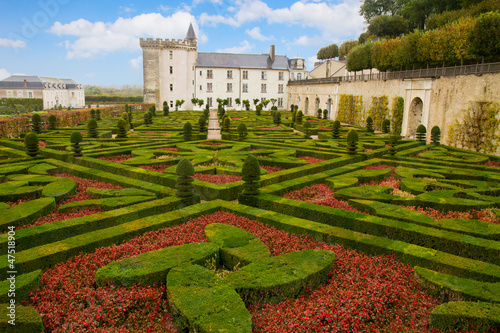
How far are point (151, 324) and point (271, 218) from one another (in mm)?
3672

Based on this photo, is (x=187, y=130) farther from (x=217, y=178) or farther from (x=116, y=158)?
(x=217, y=178)

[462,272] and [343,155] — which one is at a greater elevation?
[343,155]

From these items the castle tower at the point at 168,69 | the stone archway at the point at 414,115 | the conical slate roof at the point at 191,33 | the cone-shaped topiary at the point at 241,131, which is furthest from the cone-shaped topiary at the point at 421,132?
the conical slate roof at the point at 191,33

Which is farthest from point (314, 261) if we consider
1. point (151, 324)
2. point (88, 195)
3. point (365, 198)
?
point (88, 195)

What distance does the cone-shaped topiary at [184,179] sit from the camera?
8531 millimetres

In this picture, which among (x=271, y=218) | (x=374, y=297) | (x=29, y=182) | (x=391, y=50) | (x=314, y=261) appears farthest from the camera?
(x=391, y=50)

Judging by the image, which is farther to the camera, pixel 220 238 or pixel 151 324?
pixel 220 238

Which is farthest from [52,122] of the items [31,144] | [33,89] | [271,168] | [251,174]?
[33,89]

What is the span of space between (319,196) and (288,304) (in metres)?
5.15

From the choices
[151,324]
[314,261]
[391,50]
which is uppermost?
[391,50]

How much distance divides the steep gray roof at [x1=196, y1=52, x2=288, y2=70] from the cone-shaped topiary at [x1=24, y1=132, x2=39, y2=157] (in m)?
46.6

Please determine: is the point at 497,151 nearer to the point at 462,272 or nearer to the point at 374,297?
the point at 462,272

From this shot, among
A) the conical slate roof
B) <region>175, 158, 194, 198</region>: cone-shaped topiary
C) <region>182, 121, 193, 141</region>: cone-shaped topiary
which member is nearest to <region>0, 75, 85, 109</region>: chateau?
the conical slate roof

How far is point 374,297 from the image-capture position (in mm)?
4836
